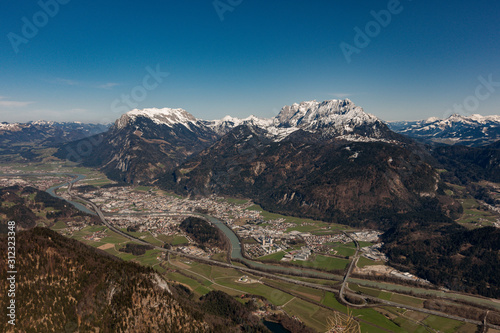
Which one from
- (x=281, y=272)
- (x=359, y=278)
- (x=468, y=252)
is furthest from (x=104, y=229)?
(x=468, y=252)

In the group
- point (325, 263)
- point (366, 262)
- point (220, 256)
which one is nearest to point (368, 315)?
point (325, 263)

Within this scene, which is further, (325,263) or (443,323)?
(325,263)

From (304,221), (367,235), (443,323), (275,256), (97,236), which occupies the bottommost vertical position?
(443,323)

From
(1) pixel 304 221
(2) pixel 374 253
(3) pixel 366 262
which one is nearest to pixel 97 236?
(1) pixel 304 221

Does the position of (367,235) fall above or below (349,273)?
above

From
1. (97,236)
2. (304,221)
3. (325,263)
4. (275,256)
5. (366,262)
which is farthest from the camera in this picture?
(304,221)

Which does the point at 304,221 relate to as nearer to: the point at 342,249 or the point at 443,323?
the point at 342,249

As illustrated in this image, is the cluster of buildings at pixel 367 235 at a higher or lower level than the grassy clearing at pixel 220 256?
higher

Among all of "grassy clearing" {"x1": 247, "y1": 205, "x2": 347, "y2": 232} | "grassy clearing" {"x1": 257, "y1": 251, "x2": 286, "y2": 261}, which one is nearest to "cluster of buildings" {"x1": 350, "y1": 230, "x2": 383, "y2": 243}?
"grassy clearing" {"x1": 247, "y1": 205, "x2": 347, "y2": 232}

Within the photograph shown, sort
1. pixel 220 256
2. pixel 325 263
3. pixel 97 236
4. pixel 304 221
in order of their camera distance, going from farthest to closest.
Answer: pixel 304 221 < pixel 97 236 < pixel 220 256 < pixel 325 263

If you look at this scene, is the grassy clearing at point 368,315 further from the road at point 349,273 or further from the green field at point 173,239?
the green field at point 173,239

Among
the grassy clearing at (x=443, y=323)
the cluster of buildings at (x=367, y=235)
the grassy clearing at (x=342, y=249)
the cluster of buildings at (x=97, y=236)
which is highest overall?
the cluster of buildings at (x=367, y=235)

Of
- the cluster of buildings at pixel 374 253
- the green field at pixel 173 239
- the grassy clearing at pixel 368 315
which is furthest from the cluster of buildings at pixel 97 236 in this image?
the cluster of buildings at pixel 374 253
